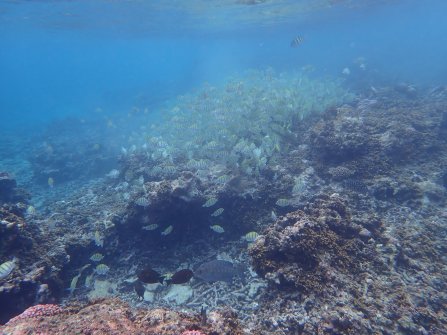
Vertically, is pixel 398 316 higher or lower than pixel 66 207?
→ higher

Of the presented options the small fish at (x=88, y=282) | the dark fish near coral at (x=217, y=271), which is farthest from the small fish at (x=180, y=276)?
the small fish at (x=88, y=282)

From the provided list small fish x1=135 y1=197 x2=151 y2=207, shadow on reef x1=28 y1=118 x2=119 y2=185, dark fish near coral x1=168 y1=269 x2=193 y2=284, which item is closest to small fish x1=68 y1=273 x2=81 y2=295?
small fish x1=135 y1=197 x2=151 y2=207

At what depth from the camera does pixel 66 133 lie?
120ft

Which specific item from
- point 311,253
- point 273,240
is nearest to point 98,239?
point 273,240

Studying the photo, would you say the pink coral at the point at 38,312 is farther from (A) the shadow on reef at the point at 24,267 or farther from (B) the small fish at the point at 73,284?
(B) the small fish at the point at 73,284

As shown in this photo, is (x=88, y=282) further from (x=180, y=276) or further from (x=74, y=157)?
(x=74, y=157)

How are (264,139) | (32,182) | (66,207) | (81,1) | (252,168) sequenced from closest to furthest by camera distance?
(252,168)
(264,139)
(66,207)
(32,182)
(81,1)

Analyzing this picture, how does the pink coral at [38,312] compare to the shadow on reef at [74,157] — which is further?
the shadow on reef at [74,157]

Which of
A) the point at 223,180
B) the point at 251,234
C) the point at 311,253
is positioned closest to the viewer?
the point at 311,253

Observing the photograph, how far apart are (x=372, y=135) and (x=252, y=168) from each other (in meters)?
4.82

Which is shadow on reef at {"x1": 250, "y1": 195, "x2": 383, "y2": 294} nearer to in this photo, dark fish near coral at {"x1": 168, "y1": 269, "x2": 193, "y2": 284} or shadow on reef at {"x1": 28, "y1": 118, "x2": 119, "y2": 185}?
dark fish near coral at {"x1": 168, "y1": 269, "x2": 193, "y2": 284}

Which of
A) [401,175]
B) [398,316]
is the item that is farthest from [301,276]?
[401,175]

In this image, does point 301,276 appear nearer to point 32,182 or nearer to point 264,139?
point 264,139

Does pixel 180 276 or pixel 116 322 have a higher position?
pixel 116 322
